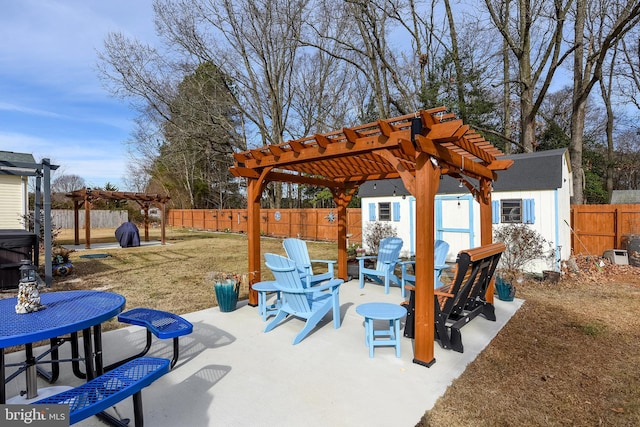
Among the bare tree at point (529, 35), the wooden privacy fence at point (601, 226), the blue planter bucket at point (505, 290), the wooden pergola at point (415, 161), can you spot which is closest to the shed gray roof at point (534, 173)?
the wooden privacy fence at point (601, 226)

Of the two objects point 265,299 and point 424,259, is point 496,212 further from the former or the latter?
point 265,299

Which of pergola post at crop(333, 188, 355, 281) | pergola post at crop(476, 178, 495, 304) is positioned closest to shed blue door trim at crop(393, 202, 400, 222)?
pergola post at crop(333, 188, 355, 281)

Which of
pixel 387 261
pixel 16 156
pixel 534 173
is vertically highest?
pixel 16 156

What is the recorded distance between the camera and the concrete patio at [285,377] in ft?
7.41

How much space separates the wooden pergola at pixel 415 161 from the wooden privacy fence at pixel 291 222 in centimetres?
714

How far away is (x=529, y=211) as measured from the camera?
25.9 ft

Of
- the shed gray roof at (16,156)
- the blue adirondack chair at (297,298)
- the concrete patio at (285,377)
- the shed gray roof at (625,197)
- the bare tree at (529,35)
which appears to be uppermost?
the bare tree at (529,35)

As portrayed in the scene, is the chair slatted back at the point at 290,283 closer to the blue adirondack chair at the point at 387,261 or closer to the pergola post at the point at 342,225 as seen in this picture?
the blue adirondack chair at the point at 387,261

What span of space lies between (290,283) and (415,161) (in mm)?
1852

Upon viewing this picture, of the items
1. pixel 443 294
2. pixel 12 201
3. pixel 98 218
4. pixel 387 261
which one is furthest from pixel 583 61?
pixel 98 218

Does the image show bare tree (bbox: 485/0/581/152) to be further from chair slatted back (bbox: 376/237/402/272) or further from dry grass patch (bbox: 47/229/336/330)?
dry grass patch (bbox: 47/229/336/330)

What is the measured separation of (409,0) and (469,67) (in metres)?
3.59

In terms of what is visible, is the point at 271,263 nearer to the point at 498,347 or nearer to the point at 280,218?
the point at 498,347

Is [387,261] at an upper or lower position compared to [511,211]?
lower
